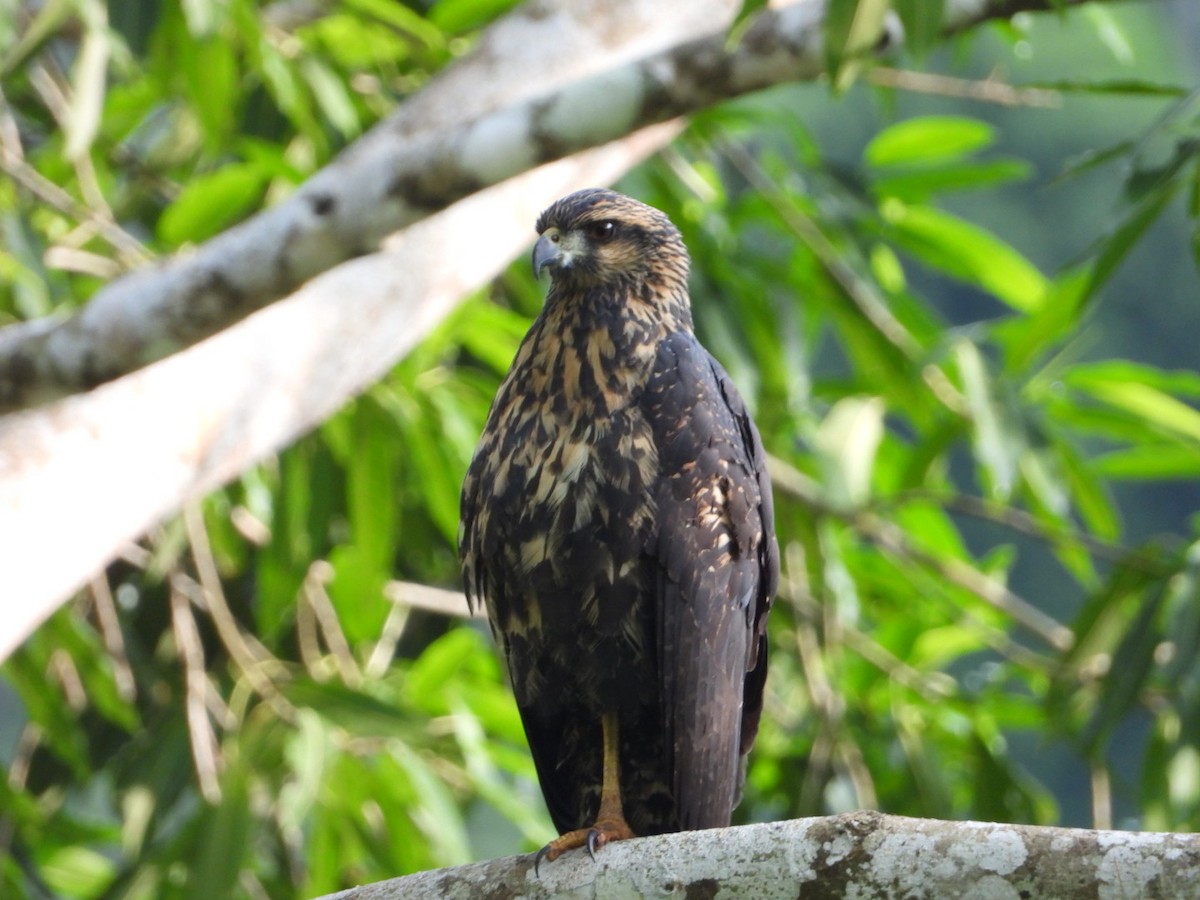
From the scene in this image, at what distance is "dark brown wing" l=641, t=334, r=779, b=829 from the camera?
292 centimetres

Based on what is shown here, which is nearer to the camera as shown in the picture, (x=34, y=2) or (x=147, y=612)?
(x=34, y=2)

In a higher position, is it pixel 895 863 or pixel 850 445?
pixel 895 863

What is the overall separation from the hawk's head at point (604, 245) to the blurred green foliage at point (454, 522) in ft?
4.37

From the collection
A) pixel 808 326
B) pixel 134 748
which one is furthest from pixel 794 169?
pixel 134 748

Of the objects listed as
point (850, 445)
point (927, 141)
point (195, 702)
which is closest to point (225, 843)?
point (195, 702)

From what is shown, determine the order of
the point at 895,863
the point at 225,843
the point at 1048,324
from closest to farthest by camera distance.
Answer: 1. the point at 895,863
2. the point at 225,843
3. the point at 1048,324

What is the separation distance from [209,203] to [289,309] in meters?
0.83

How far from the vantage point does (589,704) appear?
9.99ft

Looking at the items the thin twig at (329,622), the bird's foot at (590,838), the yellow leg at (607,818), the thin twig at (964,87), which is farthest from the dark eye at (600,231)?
the thin twig at (329,622)

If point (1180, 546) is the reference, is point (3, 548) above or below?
above

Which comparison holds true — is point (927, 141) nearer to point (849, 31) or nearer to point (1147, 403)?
point (1147, 403)

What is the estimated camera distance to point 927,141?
18.7 ft

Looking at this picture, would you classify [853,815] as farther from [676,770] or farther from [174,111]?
[174,111]

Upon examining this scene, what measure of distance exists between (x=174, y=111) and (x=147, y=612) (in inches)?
70.5
